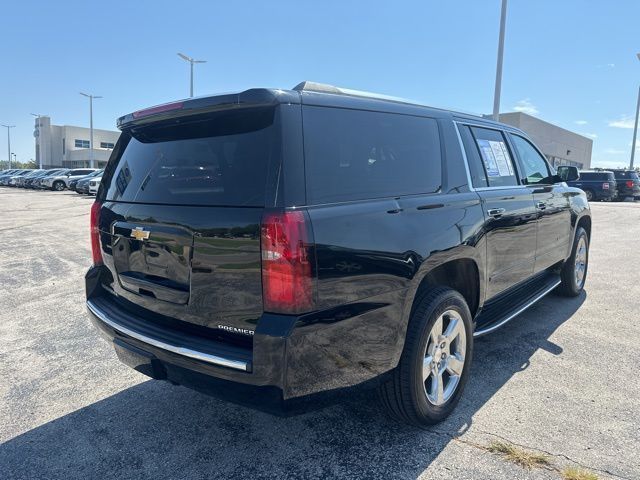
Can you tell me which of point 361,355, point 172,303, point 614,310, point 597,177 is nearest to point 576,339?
point 614,310

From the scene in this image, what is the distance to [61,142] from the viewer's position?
72.9 meters

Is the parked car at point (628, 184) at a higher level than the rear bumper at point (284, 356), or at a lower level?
higher

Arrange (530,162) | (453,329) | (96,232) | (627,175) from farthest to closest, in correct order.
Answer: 1. (627,175)
2. (530,162)
3. (96,232)
4. (453,329)

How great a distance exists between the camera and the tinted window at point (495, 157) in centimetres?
365

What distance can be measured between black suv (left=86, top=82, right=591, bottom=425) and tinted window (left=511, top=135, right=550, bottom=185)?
1.31 m

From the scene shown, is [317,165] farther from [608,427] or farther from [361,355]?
[608,427]

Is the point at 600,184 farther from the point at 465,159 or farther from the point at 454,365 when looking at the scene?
the point at 454,365

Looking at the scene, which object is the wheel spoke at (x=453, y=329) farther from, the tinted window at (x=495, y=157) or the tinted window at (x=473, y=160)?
the tinted window at (x=495, y=157)

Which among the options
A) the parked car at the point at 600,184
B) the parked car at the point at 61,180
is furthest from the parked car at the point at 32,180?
the parked car at the point at 600,184

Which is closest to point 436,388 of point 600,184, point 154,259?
point 154,259

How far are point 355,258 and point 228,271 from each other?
0.59 metres

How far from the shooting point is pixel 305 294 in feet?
6.87

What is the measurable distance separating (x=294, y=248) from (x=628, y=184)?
93.7ft

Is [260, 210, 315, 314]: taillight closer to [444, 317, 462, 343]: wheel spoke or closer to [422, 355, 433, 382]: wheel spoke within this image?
[422, 355, 433, 382]: wheel spoke
